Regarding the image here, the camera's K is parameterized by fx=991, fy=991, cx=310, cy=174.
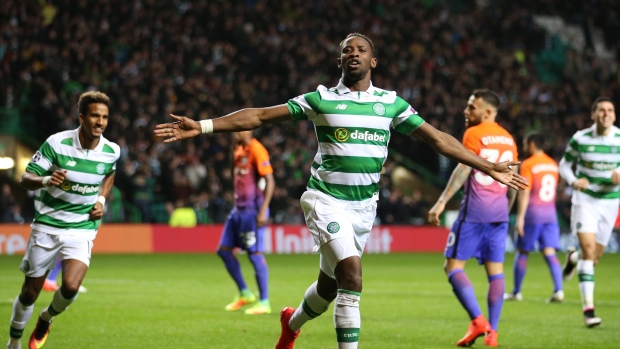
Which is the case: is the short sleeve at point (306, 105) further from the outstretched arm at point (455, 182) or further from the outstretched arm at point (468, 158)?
the outstretched arm at point (455, 182)

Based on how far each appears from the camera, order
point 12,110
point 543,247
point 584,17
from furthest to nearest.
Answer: point 584,17 < point 12,110 < point 543,247

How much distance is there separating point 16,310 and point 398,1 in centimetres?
2844

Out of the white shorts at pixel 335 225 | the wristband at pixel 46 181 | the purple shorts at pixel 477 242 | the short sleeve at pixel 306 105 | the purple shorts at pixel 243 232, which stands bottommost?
the purple shorts at pixel 243 232

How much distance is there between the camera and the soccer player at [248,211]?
12820mm

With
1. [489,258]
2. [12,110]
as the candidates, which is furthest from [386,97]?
[12,110]

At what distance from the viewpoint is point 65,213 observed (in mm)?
8594

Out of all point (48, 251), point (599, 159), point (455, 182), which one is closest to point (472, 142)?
point (455, 182)

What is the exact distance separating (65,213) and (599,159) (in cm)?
635

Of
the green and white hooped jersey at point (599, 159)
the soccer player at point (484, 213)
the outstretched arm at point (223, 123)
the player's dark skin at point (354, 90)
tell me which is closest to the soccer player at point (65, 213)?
the player's dark skin at point (354, 90)

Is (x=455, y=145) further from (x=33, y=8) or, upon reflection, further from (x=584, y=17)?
(x=584, y=17)

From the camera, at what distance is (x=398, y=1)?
116 ft

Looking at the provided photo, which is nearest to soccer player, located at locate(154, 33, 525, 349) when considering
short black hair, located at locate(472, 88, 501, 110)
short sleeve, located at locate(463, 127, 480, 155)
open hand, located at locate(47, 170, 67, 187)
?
open hand, located at locate(47, 170, 67, 187)

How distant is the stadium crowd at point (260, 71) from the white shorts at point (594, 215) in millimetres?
14730

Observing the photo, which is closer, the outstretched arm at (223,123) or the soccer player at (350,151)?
the outstretched arm at (223,123)
